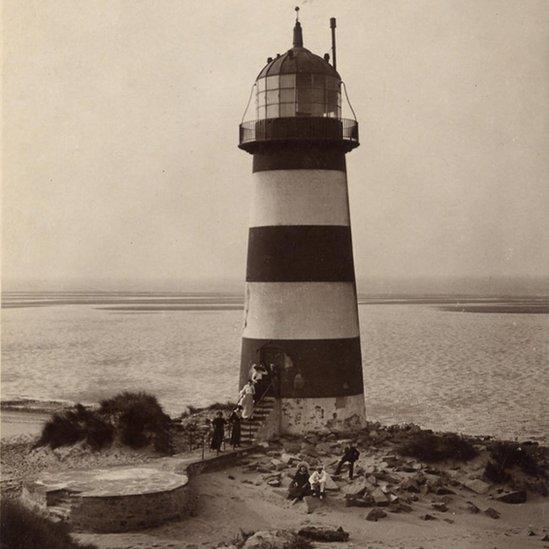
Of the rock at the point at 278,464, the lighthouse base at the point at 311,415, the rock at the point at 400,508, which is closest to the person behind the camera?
the rock at the point at 400,508

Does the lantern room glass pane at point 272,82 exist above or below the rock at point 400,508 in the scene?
above

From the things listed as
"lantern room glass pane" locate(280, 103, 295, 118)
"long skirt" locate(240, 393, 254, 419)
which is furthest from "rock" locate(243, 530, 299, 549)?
"lantern room glass pane" locate(280, 103, 295, 118)

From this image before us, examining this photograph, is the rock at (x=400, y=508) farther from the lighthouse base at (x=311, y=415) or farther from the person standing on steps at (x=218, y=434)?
the lighthouse base at (x=311, y=415)

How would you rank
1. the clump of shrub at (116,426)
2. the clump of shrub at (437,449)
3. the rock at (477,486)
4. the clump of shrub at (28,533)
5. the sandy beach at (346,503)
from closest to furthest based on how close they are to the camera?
the clump of shrub at (28,533) → the sandy beach at (346,503) → the rock at (477,486) → the clump of shrub at (437,449) → the clump of shrub at (116,426)

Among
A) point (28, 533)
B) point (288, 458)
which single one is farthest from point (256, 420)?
point (28, 533)

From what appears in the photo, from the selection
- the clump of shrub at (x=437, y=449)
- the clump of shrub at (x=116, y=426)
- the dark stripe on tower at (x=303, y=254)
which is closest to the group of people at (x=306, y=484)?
the clump of shrub at (x=437, y=449)

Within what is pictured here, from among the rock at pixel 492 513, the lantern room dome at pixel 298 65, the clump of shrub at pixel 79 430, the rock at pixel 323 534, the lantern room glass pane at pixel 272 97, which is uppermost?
the lantern room dome at pixel 298 65

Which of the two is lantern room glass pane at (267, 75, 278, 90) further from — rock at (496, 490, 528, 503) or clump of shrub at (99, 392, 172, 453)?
rock at (496, 490, 528, 503)
